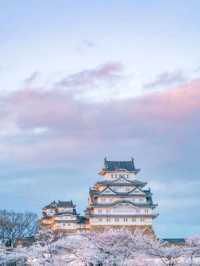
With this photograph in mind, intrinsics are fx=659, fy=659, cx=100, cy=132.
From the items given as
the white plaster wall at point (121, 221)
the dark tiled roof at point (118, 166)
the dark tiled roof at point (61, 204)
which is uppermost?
the dark tiled roof at point (118, 166)

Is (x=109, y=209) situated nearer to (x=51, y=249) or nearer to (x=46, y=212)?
(x=46, y=212)

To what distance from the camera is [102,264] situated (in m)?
33.2

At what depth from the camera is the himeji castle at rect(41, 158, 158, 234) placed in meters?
81.2

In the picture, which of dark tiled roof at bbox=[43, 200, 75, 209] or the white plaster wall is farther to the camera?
dark tiled roof at bbox=[43, 200, 75, 209]

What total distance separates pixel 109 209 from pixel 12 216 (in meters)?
15.4

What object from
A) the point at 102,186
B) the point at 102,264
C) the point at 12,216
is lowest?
the point at 102,264

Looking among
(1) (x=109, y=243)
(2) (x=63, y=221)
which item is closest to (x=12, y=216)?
(2) (x=63, y=221)

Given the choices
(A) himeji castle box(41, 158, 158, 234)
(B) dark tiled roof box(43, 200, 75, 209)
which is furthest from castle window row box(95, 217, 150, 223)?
(B) dark tiled roof box(43, 200, 75, 209)

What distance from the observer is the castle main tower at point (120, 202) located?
81.2m

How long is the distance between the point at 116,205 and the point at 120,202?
0.63 meters

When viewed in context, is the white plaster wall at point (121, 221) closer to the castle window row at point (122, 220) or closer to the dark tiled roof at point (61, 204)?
the castle window row at point (122, 220)

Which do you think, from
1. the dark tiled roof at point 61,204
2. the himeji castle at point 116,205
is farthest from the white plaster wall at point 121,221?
the dark tiled roof at point 61,204

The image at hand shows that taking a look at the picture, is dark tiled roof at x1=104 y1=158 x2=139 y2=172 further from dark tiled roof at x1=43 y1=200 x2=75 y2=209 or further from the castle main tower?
dark tiled roof at x1=43 y1=200 x2=75 y2=209

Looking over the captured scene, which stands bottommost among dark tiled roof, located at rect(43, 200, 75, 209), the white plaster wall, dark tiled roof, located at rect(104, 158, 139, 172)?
the white plaster wall
